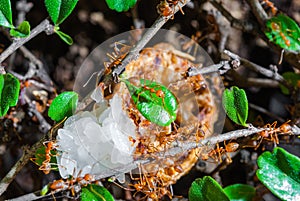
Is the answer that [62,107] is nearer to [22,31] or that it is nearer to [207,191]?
[22,31]

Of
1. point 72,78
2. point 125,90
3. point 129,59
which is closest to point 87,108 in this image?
point 125,90

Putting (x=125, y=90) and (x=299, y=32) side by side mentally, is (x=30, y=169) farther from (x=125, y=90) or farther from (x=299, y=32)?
(x=299, y=32)

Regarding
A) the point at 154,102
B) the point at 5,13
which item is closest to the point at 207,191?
the point at 154,102

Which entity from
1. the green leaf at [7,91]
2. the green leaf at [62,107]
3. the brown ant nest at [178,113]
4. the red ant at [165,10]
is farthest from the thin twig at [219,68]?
the green leaf at [7,91]

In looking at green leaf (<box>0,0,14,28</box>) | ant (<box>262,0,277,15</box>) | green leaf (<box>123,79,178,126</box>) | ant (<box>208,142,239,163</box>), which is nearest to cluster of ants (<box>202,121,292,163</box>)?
ant (<box>208,142,239,163</box>)

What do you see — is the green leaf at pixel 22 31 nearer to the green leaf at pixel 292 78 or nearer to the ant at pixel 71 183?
the ant at pixel 71 183

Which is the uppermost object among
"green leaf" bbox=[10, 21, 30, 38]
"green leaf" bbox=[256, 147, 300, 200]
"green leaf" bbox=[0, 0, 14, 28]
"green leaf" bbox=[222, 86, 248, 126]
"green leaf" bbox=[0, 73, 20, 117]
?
"green leaf" bbox=[0, 0, 14, 28]

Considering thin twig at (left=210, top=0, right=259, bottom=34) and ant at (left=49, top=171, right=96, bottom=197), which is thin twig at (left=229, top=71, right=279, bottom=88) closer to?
thin twig at (left=210, top=0, right=259, bottom=34)
